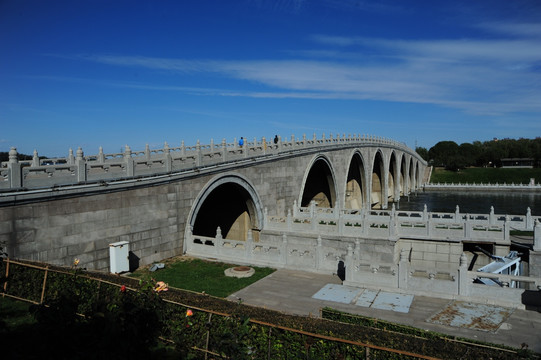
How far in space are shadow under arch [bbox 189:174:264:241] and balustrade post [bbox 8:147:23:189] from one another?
1169cm

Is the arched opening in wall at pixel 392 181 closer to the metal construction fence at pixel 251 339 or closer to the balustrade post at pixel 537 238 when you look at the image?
the balustrade post at pixel 537 238

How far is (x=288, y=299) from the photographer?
12.3 m

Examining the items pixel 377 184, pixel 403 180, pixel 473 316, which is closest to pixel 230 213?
pixel 473 316

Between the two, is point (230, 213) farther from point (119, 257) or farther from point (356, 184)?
point (356, 184)

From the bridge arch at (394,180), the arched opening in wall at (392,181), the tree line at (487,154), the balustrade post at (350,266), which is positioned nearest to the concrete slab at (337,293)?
the balustrade post at (350,266)

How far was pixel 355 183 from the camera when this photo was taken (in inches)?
1853

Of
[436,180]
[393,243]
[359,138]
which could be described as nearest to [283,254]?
[393,243]

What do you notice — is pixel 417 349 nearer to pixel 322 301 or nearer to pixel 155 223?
pixel 322 301

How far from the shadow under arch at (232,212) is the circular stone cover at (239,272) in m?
7.35

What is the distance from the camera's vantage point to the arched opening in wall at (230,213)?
76.6ft

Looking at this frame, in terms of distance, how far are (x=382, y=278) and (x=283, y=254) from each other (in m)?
4.03

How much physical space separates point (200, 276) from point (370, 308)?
235 inches

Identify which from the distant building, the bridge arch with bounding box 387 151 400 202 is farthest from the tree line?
the bridge arch with bounding box 387 151 400 202

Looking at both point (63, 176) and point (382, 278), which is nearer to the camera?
point (63, 176)
